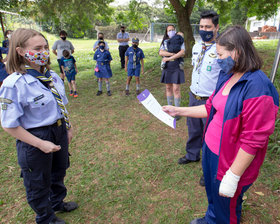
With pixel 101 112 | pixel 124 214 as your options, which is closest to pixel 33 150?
pixel 124 214

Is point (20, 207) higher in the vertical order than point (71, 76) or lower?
lower

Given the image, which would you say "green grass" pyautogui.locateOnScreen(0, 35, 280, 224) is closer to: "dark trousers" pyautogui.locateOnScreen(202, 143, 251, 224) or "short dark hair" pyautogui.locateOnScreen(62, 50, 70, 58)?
"dark trousers" pyautogui.locateOnScreen(202, 143, 251, 224)

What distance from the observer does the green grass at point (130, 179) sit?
8.79 ft

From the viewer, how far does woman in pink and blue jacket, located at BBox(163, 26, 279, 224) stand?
4.54 ft

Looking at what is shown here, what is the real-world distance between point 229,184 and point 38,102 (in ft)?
5.44

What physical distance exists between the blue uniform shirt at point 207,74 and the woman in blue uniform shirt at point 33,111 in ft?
6.07

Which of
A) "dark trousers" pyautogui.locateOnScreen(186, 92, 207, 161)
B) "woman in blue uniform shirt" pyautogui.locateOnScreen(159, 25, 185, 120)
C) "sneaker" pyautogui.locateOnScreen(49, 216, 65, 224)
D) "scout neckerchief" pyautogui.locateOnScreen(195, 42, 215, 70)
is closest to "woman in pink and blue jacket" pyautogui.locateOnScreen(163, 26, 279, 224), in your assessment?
"scout neckerchief" pyautogui.locateOnScreen(195, 42, 215, 70)

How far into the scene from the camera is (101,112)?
5.98 metres

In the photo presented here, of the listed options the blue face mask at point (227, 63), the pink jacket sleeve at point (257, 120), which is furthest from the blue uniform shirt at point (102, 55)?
the pink jacket sleeve at point (257, 120)

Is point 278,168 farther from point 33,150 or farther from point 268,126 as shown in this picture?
point 33,150

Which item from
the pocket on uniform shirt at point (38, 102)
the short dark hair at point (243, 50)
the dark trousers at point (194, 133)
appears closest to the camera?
the short dark hair at point (243, 50)

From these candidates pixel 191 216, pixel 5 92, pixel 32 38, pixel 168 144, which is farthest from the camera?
pixel 168 144

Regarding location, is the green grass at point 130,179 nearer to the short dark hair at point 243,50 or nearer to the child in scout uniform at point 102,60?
the short dark hair at point 243,50

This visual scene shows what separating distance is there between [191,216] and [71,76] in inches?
229
